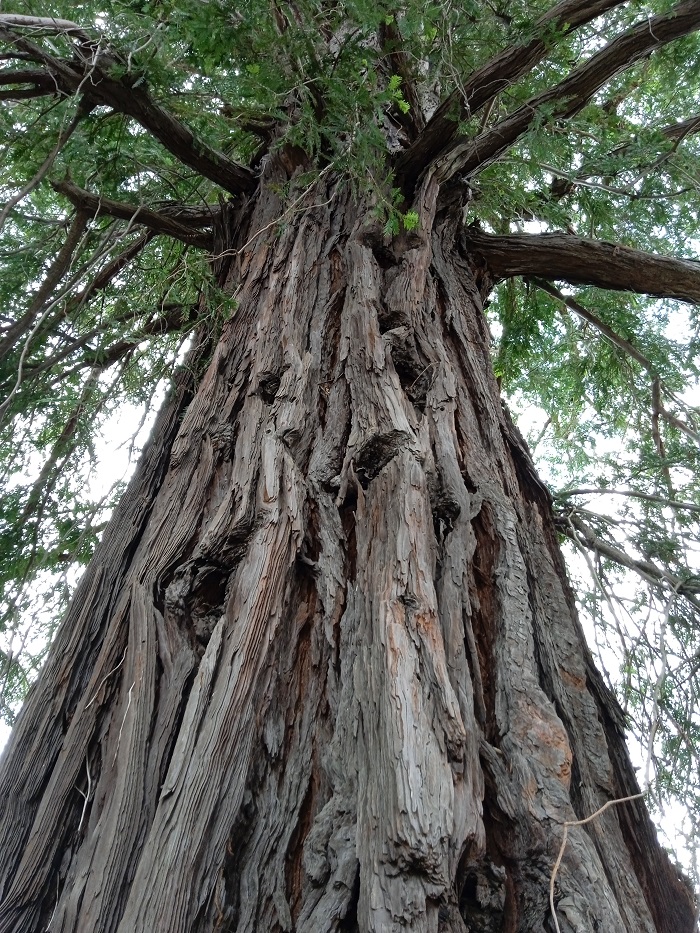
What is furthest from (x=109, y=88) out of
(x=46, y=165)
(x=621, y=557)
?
(x=621, y=557)

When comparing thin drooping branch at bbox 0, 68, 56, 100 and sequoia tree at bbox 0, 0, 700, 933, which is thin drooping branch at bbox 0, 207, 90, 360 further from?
thin drooping branch at bbox 0, 68, 56, 100

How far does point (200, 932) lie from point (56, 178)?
265cm

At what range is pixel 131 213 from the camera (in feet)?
9.23

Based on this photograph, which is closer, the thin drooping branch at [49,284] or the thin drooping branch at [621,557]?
the thin drooping branch at [621,557]

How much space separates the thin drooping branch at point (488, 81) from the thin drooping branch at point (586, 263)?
0.39 meters

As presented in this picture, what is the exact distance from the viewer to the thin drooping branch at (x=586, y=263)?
8.89 feet

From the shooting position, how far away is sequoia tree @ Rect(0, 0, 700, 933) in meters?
1.17

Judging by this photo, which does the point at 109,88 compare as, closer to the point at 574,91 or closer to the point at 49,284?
the point at 49,284

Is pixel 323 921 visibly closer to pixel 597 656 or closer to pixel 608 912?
pixel 608 912

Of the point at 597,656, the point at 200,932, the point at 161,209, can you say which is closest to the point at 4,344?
the point at 161,209

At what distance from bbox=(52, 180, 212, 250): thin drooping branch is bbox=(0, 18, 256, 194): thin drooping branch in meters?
0.29

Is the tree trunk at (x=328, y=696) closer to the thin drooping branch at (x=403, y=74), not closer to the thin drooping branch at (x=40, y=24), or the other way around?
the thin drooping branch at (x=40, y=24)

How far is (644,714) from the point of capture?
213 cm

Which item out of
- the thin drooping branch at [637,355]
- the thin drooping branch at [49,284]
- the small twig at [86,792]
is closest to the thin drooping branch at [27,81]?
the thin drooping branch at [49,284]
